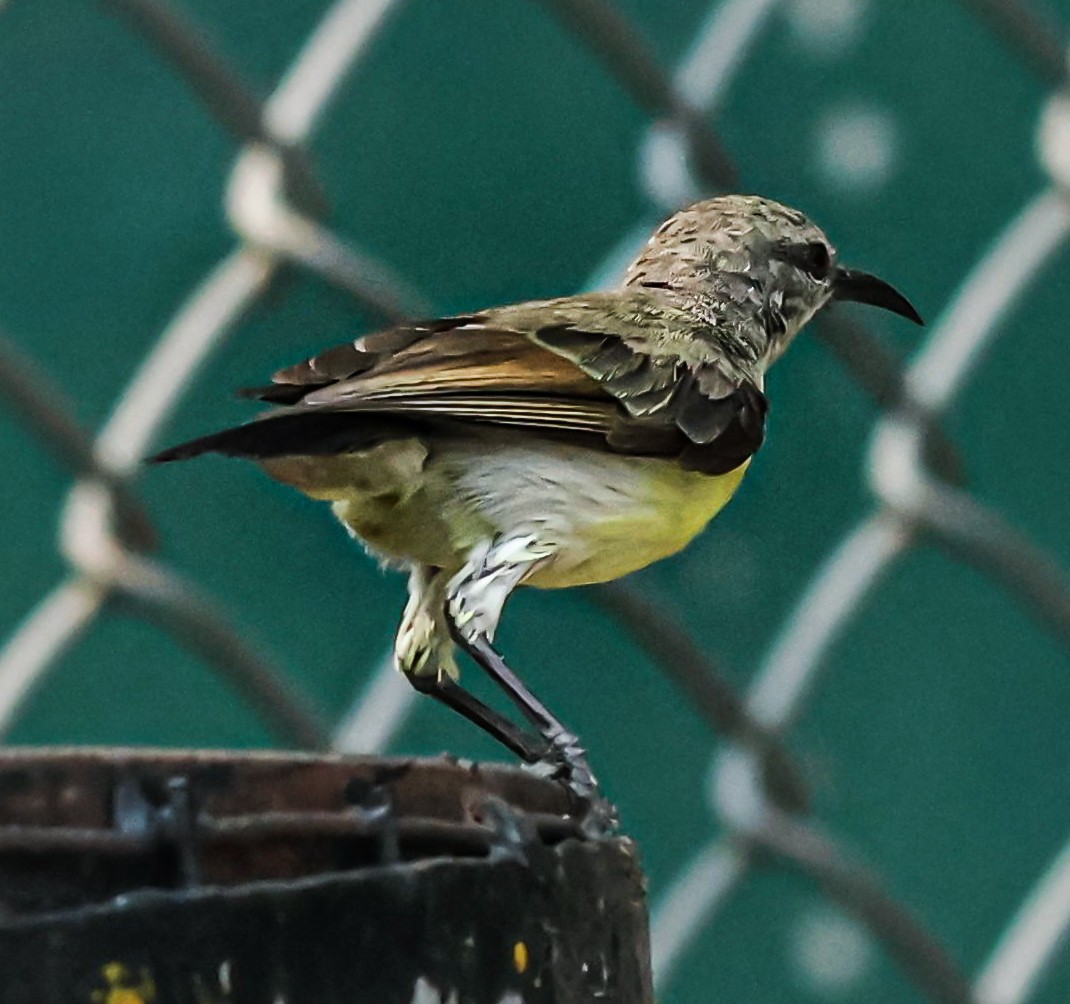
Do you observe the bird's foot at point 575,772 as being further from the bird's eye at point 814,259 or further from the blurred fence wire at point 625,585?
the bird's eye at point 814,259

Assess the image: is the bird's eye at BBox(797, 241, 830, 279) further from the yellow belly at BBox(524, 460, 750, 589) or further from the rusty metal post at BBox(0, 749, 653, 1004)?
the rusty metal post at BBox(0, 749, 653, 1004)

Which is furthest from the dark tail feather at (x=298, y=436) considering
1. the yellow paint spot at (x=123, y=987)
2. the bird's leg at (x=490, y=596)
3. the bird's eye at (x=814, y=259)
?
the bird's eye at (x=814, y=259)

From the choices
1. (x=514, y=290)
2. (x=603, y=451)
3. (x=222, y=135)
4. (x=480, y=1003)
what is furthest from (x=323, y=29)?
(x=480, y=1003)

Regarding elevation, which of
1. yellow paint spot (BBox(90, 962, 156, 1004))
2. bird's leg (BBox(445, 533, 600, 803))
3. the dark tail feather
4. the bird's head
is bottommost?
bird's leg (BBox(445, 533, 600, 803))

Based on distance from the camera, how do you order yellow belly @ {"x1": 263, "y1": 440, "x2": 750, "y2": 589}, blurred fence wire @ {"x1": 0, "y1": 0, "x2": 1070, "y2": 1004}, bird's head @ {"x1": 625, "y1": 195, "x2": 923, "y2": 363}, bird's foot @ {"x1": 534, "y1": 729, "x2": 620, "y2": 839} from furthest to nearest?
bird's head @ {"x1": 625, "y1": 195, "x2": 923, "y2": 363} → blurred fence wire @ {"x1": 0, "y1": 0, "x2": 1070, "y2": 1004} → yellow belly @ {"x1": 263, "y1": 440, "x2": 750, "y2": 589} → bird's foot @ {"x1": 534, "y1": 729, "x2": 620, "y2": 839}

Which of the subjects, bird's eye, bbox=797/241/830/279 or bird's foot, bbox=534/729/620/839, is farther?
bird's eye, bbox=797/241/830/279

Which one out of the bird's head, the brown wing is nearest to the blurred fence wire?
the bird's head

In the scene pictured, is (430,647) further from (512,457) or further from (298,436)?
(298,436)

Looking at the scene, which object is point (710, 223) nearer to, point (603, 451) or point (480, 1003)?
point (603, 451)
